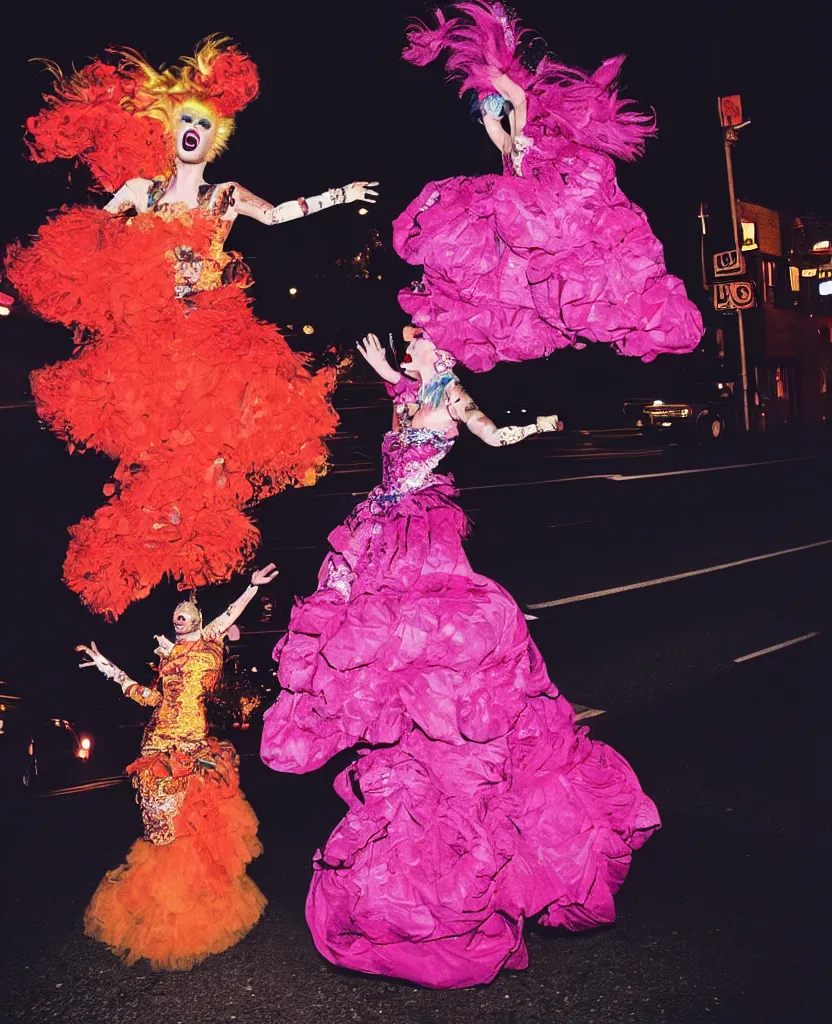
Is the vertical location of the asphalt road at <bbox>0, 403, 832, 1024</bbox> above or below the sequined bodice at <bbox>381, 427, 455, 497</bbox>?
below

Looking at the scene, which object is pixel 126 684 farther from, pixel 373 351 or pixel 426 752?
pixel 373 351

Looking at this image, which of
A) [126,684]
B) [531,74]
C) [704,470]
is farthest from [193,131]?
[704,470]

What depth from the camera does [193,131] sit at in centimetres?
338

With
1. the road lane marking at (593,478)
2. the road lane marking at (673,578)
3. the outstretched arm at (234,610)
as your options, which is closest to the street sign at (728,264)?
the road lane marking at (593,478)

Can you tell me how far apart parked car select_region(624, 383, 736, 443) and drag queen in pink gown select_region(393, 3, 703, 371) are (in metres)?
22.4

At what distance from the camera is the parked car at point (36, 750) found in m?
4.89

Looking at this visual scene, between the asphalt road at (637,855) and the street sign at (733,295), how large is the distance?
57.5 feet

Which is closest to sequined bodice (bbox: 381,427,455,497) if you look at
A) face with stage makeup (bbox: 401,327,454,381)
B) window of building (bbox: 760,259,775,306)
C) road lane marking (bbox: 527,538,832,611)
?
face with stage makeup (bbox: 401,327,454,381)

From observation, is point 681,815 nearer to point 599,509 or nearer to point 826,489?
point 599,509

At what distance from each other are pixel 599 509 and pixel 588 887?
11417mm

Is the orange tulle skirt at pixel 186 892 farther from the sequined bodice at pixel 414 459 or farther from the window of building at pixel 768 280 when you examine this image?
the window of building at pixel 768 280

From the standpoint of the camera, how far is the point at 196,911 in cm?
346

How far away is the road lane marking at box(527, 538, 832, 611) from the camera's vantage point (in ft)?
30.0

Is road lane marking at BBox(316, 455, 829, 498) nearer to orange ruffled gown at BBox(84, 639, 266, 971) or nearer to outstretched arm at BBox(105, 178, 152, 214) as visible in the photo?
orange ruffled gown at BBox(84, 639, 266, 971)
